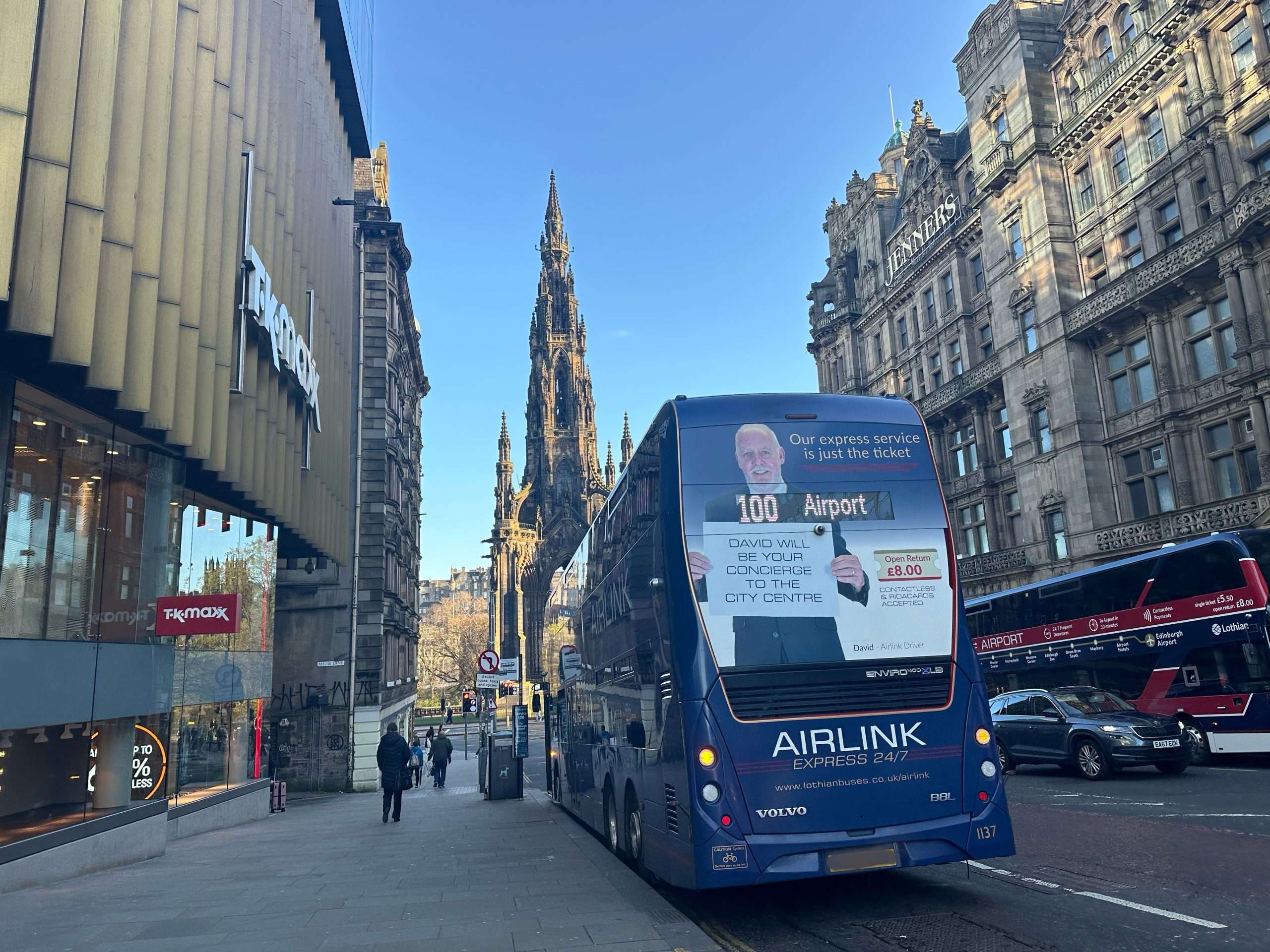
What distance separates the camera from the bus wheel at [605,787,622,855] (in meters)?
10.6

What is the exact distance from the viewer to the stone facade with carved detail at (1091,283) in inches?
1024

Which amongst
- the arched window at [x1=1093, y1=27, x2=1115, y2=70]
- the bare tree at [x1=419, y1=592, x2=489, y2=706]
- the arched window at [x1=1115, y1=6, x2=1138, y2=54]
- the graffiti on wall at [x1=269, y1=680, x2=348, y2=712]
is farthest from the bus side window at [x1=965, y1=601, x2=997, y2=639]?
the bare tree at [x1=419, y1=592, x2=489, y2=706]

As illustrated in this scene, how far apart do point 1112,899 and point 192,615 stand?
12577 mm

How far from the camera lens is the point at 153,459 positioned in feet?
47.5

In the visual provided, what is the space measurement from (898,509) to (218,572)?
15187mm

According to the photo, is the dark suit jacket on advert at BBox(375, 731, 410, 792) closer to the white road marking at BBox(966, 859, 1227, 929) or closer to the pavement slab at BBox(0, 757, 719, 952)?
the pavement slab at BBox(0, 757, 719, 952)

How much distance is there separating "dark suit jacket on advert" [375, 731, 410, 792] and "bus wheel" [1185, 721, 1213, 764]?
1448 centimetres

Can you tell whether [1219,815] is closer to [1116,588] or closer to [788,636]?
[788,636]

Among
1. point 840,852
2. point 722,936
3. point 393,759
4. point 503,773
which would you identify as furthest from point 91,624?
point 503,773

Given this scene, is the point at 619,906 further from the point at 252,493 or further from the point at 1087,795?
the point at 252,493

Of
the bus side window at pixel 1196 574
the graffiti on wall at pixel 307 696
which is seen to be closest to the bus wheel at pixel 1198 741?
the bus side window at pixel 1196 574

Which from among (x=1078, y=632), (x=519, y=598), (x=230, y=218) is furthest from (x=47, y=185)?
(x=519, y=598)

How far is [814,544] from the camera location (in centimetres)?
750

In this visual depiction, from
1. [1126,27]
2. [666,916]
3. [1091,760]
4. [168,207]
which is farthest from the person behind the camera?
[1126,27]
